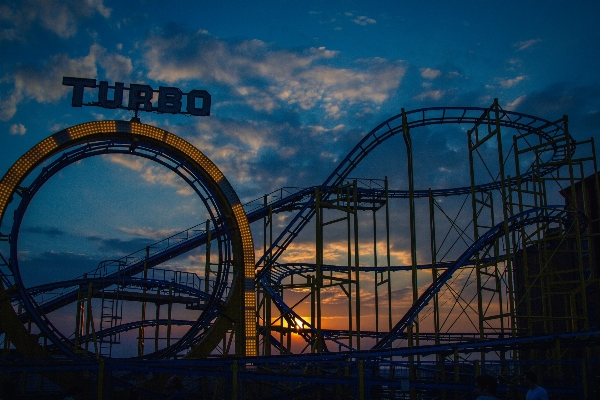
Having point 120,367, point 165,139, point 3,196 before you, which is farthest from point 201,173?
point 120,367

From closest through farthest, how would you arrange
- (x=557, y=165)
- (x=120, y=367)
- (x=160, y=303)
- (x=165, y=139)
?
(x=120, y=367)
(x=165, y=139)
(x=557, y=165)
(x=160, y=303)

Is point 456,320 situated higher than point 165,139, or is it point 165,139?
point 165,139

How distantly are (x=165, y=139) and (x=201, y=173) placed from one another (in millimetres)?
1543

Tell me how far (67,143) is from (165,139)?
9.19ft

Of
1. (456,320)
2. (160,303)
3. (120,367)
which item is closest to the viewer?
(120,367)

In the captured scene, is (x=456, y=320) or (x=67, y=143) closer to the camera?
(x=67, y=143)

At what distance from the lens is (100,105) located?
18312 millimetres

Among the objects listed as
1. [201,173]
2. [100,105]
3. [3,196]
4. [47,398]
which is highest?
[100,105]

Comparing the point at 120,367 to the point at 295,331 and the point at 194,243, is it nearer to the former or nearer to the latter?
the point at 295,331

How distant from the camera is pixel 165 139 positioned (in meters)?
18.0

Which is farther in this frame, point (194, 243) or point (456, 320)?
point (194, 243)

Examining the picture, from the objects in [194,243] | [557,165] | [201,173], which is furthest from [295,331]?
[557,165]

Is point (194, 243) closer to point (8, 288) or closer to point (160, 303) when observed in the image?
point (160, 303)

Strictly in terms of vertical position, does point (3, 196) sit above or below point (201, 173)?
below
